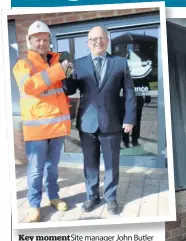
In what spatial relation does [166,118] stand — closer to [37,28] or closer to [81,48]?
[81,48]

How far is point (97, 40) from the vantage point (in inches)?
107

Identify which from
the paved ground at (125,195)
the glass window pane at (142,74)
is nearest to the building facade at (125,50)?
the glass window pane at (142,74)

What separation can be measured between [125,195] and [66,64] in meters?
1.29

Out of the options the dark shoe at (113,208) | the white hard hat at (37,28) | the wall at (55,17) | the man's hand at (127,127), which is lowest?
the dark shoe at (113,208)

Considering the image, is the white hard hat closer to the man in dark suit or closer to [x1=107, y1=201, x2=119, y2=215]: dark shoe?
the man in dark suit

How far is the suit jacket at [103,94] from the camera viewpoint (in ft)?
9.00

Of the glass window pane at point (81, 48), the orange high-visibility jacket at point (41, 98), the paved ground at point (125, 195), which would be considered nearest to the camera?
the orange high-visibility jacket at point (41, 98)

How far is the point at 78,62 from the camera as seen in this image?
2744mm

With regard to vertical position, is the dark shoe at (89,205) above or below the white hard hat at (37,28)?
below

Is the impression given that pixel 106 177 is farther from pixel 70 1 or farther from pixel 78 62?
pixel 70 1

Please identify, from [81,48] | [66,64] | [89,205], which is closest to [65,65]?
[66,64]

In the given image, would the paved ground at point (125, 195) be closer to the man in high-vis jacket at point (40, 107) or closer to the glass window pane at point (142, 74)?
the man in high-vis jacket at point (40, 107)

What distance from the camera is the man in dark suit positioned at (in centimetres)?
274

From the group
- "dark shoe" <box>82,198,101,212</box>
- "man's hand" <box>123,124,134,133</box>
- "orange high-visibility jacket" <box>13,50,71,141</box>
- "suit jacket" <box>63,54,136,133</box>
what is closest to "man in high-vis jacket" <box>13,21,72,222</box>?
"orange high-visibility jacket" <box>13,50,71,141</box>
